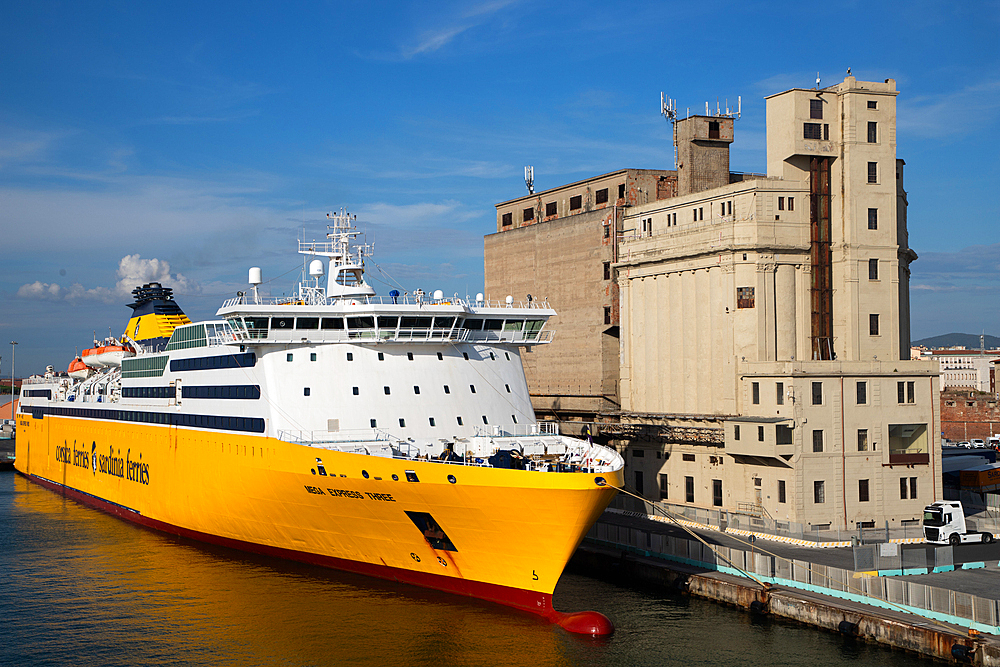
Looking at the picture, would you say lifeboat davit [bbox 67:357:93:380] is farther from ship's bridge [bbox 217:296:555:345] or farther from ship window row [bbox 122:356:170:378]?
ship's bridge [bbox 217:296:555:345]

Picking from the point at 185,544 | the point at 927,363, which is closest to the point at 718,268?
the point at 927,363

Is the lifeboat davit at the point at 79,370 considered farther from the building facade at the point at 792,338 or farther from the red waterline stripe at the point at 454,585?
the building facade at the point at 792,338

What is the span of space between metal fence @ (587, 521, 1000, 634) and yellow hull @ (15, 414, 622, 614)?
6.58m

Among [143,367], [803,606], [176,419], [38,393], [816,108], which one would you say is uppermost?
[816,108]

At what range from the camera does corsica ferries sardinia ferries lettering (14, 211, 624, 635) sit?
25.1 m

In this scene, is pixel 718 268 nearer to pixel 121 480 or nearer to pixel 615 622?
pixel 615 622

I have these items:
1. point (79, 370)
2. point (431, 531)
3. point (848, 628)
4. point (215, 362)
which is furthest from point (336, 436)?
point (79, 370)

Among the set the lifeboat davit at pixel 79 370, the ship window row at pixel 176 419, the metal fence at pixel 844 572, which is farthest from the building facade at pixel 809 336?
the lifeboat davit at pixel 79 370

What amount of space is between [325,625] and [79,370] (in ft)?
130

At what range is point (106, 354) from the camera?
51.3 m

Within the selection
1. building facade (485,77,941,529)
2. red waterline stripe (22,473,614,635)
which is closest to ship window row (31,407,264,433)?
red waterline stripe (22,473,614,635)

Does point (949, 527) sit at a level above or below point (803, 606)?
above

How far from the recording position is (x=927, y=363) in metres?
36.8

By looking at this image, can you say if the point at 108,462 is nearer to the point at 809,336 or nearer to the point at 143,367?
the point at 143,367
